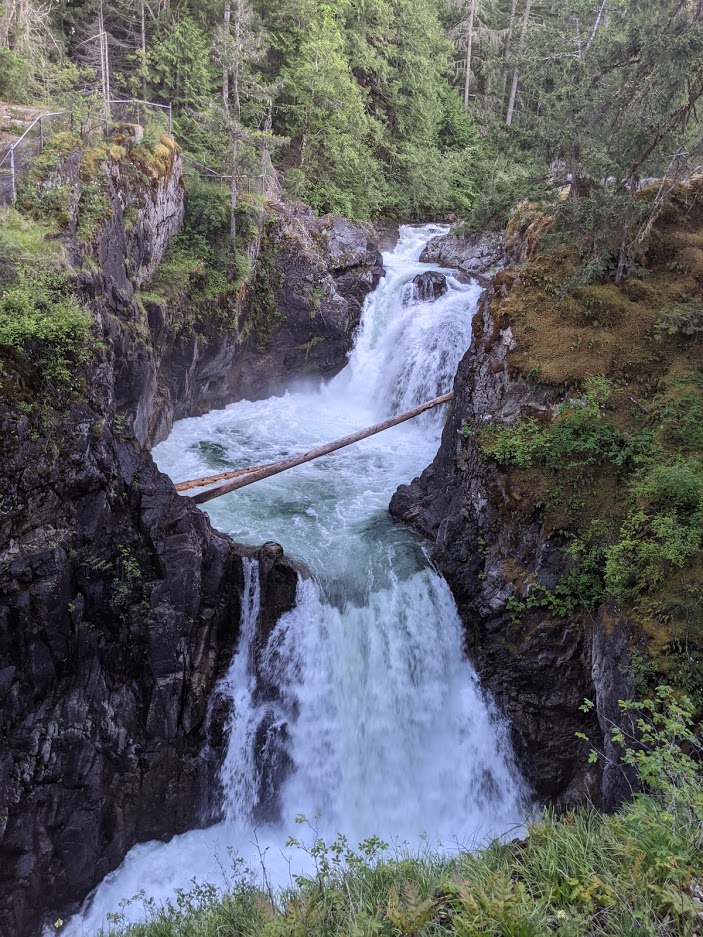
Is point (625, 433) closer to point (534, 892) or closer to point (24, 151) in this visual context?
point (534, 892)

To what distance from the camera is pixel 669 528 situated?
7.22 m

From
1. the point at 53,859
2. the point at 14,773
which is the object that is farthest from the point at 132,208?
the point at 53,859

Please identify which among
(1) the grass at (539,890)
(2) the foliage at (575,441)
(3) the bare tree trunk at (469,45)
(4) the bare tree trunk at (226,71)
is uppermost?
(3) the bare tree trunk at (469,45)

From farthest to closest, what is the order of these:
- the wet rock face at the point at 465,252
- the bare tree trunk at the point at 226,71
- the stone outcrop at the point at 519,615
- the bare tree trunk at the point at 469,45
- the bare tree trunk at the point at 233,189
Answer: the bare tree trunk at the point at 469,45 < the wet rock face at the point at 465,252 < the bare tree trunk at the point at 226,71 < the bare tree trunk at the point at 233,189 < the stone outcrop at the point at 519,615

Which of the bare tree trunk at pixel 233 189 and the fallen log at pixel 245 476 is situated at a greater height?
the bare tree trunk at pixel 233 189

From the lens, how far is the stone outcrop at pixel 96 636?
723cm

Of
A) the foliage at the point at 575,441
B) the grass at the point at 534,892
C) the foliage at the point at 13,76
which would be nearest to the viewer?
the grass at the point at 534,892

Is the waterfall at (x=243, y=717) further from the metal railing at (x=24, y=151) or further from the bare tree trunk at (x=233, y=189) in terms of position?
the bare tree trunk at (x=233, y=189)

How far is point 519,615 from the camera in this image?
29.1ft

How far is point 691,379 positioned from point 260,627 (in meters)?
8.33

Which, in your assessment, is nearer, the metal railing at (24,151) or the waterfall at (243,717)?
the waterfall at (243,717)

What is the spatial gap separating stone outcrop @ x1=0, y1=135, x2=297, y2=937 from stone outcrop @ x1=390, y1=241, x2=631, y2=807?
3.34 meters

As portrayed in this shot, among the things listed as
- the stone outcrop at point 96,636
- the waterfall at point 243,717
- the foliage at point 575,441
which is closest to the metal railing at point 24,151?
the stone outcrop at point 96,636

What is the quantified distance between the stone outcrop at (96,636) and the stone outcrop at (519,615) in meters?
3.34
